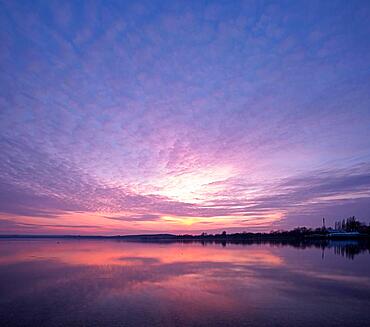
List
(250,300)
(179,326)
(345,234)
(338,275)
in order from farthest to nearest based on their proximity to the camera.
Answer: (345,234) → (338,275) → (250,300) → (179,326)

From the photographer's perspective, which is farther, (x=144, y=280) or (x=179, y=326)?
(x=144, y=280)

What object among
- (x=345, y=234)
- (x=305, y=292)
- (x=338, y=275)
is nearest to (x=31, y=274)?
(x=305, y=292)

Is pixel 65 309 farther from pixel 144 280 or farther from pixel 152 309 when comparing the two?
pixel 144 280

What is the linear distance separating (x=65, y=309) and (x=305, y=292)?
1710cm

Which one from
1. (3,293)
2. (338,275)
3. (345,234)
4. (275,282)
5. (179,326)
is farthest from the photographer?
(345,234)

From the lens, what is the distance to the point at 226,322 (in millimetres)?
15422

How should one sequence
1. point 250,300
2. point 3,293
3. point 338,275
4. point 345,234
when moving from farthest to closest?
point 345,234
point 338,275
point 3,293
point 250,300

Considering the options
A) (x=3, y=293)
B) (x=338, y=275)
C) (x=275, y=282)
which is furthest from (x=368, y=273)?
(x=3, y=293)

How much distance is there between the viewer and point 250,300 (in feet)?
66.1

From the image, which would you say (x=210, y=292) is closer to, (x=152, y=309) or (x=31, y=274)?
Result: (x=152, y=309)

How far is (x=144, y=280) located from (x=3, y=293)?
37.6 ft

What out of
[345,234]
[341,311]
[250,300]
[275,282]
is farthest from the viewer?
[345,234]

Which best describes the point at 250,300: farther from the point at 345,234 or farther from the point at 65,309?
the point at 345,234

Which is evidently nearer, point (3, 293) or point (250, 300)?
point (250, 300)
